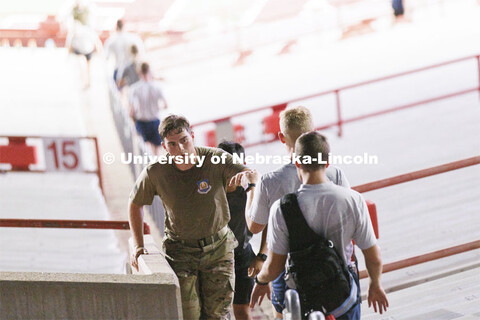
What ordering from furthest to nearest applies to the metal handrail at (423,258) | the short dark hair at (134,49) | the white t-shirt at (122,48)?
the white t-shirt at (122,48) → the short dark hair at (134,49) → the metal handrail at (423,258)

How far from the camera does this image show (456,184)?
963 centimetres

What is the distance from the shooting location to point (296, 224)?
13.1 ft

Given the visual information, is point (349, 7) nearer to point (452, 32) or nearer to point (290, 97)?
point (452, 32)

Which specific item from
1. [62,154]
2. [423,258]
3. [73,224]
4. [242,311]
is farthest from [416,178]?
[62,154]

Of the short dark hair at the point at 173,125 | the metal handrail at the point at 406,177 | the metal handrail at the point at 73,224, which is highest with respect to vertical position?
the short dark hair at the point at 173,125

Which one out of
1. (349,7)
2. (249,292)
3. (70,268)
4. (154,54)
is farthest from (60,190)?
(349,7)

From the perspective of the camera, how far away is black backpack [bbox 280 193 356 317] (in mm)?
3986

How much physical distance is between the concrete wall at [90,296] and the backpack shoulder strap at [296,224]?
761mm

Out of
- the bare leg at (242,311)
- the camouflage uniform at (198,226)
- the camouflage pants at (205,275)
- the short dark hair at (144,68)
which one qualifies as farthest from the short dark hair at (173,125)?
the short dark hair at (144,68)

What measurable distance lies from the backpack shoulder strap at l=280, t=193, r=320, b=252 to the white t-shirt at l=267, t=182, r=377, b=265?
0.06 ft

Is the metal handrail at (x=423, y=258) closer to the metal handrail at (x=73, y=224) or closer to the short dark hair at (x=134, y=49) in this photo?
the metal handrail at (x=73, y=224)

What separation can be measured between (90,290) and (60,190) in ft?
25.4

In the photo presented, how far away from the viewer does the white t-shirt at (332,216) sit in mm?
3975

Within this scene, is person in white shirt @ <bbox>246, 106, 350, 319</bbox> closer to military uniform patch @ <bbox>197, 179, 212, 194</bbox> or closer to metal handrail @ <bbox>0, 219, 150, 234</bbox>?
military uniform patch @ <bbox>197, 179, 212, 194</bbox>
